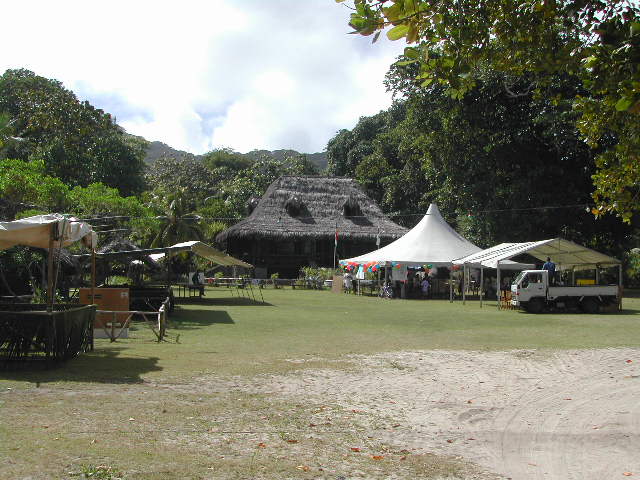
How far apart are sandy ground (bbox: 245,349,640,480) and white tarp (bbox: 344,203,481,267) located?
18088 millimetres

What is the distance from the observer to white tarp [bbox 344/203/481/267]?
30.8 m

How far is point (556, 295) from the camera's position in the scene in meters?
23.7

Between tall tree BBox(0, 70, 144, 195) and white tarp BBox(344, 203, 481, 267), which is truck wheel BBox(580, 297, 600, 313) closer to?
white tarp BBox(344, 203, 481, 267)

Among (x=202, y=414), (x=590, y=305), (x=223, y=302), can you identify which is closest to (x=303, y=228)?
(x=223, y=302)

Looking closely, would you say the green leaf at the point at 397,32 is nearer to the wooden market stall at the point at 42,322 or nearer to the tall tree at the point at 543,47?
the tall tree at the point at 543,47

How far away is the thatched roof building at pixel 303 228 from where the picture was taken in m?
44.7

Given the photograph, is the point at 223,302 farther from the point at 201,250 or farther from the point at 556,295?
the point at 556,295

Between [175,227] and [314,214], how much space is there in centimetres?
1205

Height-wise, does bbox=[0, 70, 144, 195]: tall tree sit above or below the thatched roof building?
above

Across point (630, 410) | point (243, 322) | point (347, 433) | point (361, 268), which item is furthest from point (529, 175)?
point (347, 433)

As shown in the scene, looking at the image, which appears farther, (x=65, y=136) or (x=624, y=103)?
(x=65, y=136)

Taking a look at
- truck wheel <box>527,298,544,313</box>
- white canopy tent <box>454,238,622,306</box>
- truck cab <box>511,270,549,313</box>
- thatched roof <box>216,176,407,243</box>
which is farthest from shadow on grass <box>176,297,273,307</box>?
thatched roof <box>216,176,407,243</box>

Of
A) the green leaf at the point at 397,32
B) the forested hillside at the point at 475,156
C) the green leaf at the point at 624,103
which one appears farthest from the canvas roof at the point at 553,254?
the green leaf at the point at 397,32

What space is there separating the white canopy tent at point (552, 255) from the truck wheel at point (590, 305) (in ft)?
8.01
